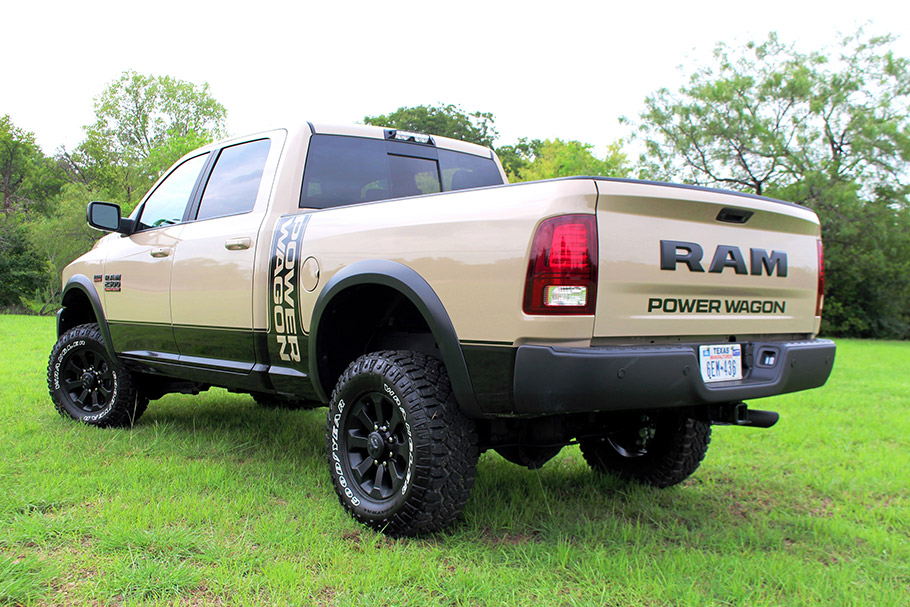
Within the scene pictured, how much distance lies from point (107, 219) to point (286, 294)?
189 cm

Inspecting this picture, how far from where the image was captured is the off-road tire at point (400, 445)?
2902 mm

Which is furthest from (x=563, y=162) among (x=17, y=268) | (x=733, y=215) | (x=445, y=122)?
(x=733, y=215)

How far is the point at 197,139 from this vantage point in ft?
107

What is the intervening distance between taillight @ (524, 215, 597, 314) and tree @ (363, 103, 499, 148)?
126 ft

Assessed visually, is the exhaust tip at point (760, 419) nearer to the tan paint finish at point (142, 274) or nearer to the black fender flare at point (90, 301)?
the tan paint finish at point (142, 274)

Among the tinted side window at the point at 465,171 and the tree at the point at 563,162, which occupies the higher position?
the tree at the point at 563,162

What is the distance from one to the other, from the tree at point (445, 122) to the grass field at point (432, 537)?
36955 mm

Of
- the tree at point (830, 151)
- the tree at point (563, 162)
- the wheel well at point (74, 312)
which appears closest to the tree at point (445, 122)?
the tree at point (563, 162)

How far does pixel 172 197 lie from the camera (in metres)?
4.85

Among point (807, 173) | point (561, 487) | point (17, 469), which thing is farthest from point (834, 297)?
point (17, 469)

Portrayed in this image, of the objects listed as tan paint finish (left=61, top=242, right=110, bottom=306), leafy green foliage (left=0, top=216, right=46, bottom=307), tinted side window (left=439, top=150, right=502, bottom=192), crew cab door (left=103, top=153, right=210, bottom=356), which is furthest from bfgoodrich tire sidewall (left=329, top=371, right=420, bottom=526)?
leafy green foliage (left=0, top=216, right=46, bottom=307)

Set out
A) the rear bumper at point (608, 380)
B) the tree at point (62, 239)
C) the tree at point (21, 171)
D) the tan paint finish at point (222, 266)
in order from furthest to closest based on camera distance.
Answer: the tree at point (21, 171), the tree at point (62, 239), the tan paint finish at point (222, 266), the rear bumper at point (608, 380)

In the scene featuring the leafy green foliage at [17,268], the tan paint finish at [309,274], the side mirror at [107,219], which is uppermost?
the side mirror at [107,219]

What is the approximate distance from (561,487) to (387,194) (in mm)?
1976
